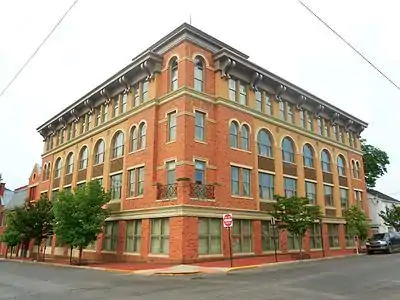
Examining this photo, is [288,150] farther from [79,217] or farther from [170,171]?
[79,217]

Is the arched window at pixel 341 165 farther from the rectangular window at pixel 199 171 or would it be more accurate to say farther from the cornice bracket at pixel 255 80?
the rectangular window at pixel 199 171

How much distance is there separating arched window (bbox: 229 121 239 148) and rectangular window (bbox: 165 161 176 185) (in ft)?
15.5

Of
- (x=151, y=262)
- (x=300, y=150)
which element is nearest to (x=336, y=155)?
(x=300, y=150)

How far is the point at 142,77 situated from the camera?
92.5 ft

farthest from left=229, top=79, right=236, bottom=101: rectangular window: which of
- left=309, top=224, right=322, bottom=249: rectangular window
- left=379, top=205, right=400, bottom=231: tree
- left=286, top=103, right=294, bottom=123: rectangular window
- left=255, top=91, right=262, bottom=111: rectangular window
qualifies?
left=379, top=205, right=400, bottom=231: tree

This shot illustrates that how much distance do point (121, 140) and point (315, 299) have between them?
22.7m

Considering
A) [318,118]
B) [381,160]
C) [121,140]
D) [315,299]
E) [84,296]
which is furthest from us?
[381,160]

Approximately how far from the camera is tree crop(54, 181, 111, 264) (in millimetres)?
25219

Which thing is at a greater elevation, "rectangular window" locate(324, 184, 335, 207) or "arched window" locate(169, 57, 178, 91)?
"arched window" locate(169, 57, 178, 91)

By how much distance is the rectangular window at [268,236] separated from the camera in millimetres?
26781

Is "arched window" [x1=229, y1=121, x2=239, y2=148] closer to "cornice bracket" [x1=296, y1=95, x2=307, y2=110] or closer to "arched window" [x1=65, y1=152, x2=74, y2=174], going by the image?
→ "cornice bracket" [x1=296, y1=95, x2=307, y2=110]

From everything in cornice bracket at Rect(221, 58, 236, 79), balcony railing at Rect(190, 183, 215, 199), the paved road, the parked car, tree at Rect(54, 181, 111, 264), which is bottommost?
the paved road

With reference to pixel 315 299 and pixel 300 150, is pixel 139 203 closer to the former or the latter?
pixel 300 150

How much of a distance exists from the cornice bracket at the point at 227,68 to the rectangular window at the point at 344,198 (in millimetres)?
17893
